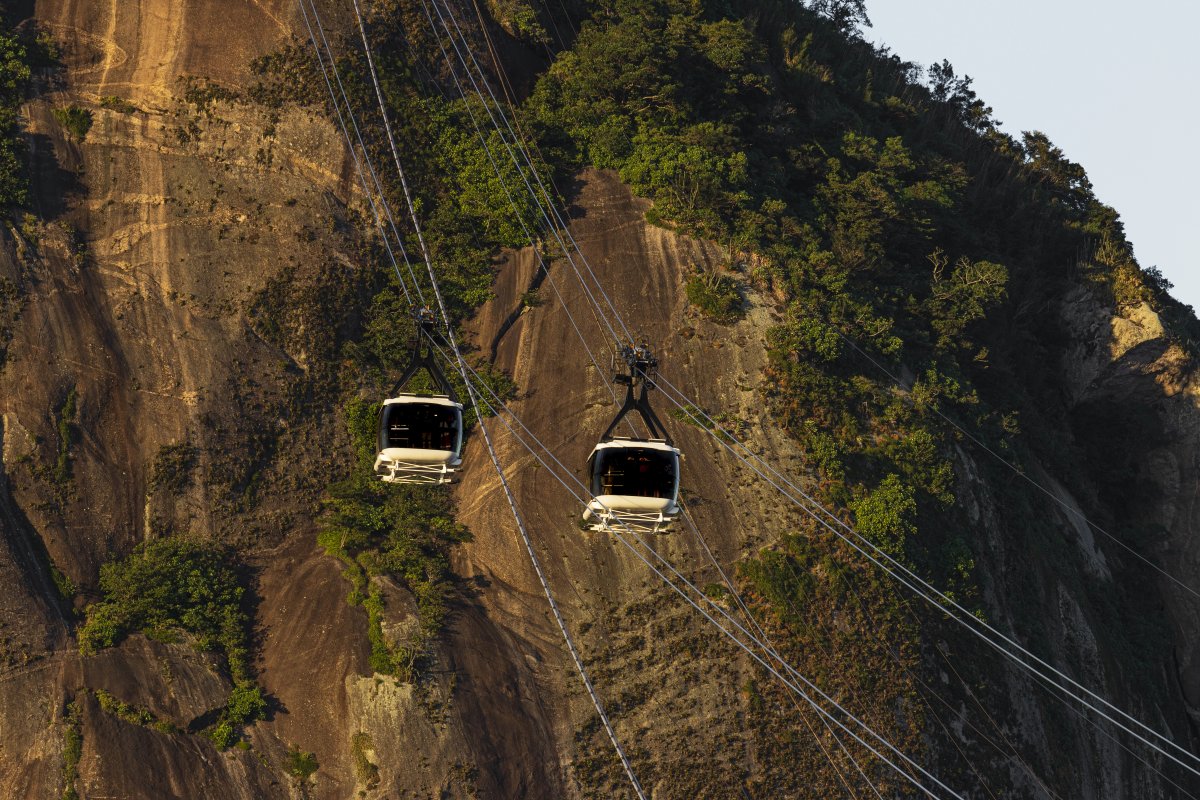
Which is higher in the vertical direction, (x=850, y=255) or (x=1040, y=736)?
(x=850, y=255)

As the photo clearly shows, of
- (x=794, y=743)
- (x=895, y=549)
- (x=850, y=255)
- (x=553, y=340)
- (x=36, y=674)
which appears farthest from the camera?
(x=850, y=255)

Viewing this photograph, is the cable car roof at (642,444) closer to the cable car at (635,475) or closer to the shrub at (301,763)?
the cable car at (635,475)

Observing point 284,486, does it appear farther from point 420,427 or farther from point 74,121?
point 74,121

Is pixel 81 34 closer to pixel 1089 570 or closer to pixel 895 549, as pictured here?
pixel 895 549

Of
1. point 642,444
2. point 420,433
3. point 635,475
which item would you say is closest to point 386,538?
point 420,433

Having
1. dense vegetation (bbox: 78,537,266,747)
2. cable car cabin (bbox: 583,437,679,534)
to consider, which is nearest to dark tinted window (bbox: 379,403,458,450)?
cable car cabin (bbox: 583,437,679,534)

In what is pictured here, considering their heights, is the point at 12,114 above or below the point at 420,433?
above

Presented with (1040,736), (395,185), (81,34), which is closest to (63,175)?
(81,34)
